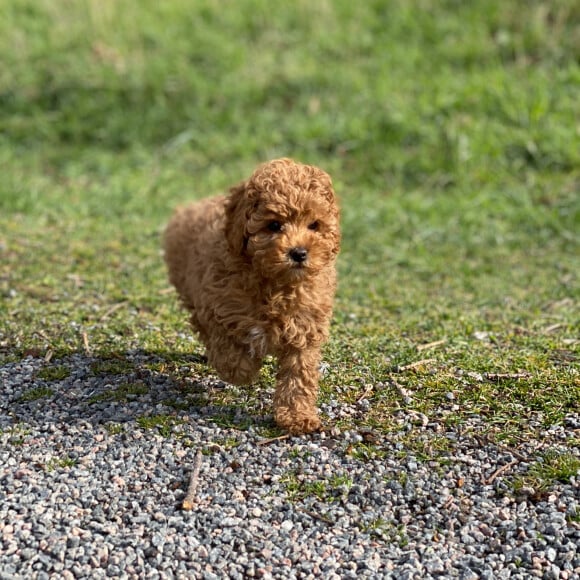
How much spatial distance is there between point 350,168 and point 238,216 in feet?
21.7

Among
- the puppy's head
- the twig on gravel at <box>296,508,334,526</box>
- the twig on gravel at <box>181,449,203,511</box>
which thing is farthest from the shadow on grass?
the puppy's head

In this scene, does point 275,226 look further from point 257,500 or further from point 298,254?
point 257,500

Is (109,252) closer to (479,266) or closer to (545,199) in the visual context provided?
(479,266)

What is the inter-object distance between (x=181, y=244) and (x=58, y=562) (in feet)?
9.80

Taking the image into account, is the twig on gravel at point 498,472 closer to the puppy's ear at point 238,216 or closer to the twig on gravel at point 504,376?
the twig on gravel at point 504,376

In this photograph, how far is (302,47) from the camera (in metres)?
14.1

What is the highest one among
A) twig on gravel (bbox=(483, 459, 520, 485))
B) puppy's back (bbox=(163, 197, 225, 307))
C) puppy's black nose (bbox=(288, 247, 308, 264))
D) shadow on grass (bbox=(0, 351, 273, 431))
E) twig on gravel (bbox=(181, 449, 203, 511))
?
puppy's black nose (bbox=(288, 247, 308, 264))

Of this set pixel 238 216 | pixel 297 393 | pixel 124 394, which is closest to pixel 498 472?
pixel 297 393

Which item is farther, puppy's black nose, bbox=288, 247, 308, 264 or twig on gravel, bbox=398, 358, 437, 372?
twig on gravel, bbox=398, 358, 437, 372

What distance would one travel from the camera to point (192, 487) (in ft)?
15.7

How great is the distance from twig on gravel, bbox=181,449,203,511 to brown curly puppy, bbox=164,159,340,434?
0.57 m

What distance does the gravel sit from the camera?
4332 mm

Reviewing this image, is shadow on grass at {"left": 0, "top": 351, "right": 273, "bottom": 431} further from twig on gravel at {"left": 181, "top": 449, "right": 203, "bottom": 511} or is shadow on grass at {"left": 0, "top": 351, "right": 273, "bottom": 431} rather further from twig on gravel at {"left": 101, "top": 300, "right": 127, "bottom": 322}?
twig on gravel at {"left": 101, "top": 300, "right": 127, "bottom": 322}

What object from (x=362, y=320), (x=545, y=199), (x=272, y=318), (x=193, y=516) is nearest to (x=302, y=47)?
(x=545, y=199)
